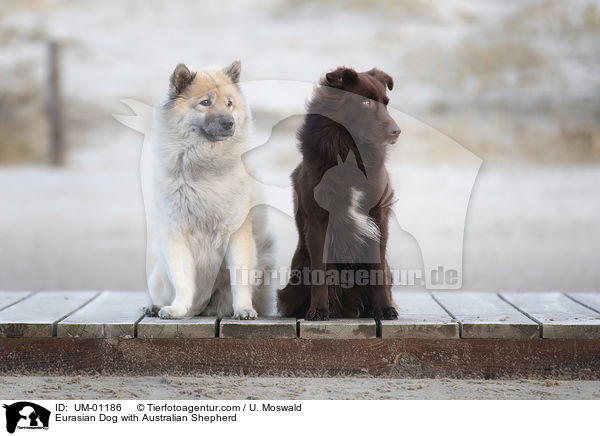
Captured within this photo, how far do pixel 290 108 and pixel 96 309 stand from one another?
1338 mm

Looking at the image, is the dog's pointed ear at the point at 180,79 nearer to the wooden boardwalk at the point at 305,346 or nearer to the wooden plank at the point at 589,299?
the wooden boardwalk at the point at 305,346

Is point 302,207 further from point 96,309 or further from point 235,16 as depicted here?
point 235,16

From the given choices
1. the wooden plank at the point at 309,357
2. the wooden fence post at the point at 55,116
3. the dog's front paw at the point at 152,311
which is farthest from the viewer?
the wooden fence post at the point at 55,116

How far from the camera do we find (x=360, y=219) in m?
3.21

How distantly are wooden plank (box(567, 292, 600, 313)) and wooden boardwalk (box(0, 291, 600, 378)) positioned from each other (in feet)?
1.65

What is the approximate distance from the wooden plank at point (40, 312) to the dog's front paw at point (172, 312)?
0.46 m

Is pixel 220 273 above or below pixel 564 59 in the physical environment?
below

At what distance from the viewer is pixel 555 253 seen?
785 cm

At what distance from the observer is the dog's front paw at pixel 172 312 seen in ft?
10.8

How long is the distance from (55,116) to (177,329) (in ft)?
31.0

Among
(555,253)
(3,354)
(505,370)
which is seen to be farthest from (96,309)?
(555,253)
